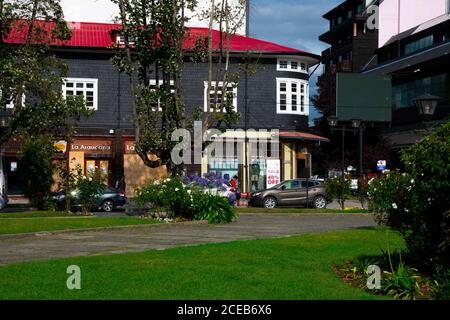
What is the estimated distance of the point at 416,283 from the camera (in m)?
9.20

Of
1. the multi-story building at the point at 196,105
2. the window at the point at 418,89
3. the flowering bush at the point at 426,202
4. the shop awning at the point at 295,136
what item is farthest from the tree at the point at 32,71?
the window at the point at 418,89

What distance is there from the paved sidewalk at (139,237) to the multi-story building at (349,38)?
48927 mm

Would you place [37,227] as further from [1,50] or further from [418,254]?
[418,254]

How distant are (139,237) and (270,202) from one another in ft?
64.6

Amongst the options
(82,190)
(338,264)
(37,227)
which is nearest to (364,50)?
(82,190)

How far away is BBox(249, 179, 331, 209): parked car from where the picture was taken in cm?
3822

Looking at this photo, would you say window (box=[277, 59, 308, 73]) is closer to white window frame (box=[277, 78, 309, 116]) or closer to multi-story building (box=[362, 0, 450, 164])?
white window frame (box=[277, 78, 309, 116])

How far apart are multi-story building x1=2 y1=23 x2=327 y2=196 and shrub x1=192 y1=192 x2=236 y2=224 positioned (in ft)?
69.5

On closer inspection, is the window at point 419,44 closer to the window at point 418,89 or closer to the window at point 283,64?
the window at point 418,89

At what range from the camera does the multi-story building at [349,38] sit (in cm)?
7931

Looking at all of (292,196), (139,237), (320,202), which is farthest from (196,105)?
(139,237)

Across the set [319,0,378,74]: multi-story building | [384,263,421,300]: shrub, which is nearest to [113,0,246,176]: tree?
[384,263,421,300]: shrub

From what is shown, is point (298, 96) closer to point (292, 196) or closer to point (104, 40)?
point (104, 40)

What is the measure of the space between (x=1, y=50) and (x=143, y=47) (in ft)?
17.9
